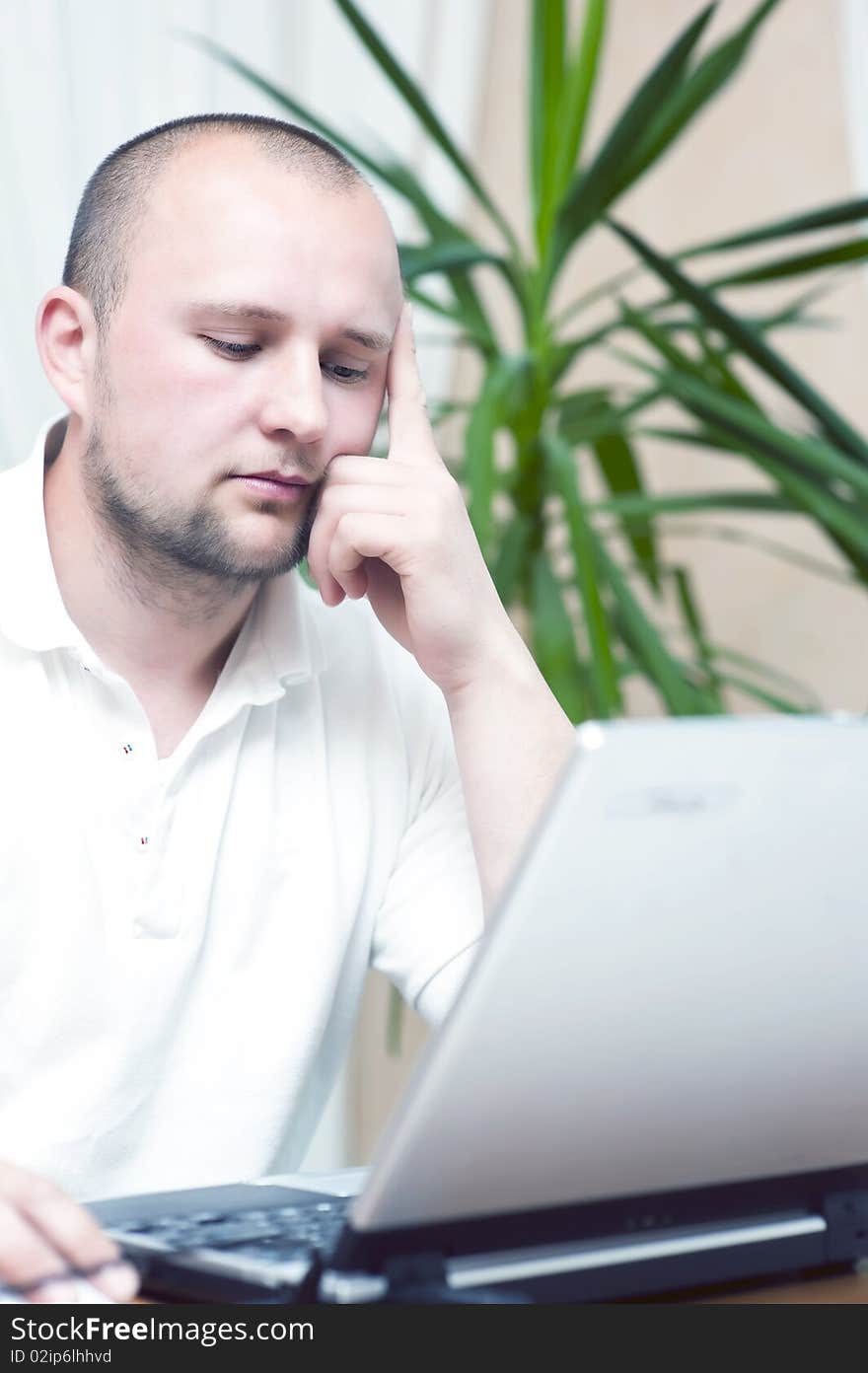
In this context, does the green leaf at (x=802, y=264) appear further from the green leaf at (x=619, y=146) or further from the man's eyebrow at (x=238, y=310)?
the man's eyebrow at (x=238, y=310)

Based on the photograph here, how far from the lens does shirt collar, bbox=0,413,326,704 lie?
1069mm

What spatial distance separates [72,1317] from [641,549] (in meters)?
1.62

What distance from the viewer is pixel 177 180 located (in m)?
1.09

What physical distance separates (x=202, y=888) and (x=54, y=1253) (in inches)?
21.9

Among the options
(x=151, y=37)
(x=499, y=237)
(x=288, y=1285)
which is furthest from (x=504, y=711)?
(x=499, y=237)

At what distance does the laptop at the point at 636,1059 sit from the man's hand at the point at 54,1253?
0.09 feet

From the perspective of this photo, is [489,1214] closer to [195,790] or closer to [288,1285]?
[288,1285]

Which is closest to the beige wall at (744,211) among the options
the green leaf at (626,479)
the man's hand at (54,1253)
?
the green leaf at (626,479)

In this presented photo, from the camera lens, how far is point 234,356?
105 cm

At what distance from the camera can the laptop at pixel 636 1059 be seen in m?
0.48

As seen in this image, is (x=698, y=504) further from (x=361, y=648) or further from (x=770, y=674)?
(x=361, y=648)

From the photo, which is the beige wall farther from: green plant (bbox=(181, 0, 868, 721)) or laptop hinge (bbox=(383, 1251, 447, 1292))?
laptop hinge (bbox=(383, 1251, 447, 1292))

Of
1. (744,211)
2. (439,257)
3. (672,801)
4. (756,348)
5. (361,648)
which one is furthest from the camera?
(744,211)

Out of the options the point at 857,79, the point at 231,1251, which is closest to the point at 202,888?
the point at 231,1251
